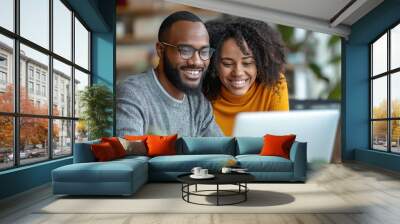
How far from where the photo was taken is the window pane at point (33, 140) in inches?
213

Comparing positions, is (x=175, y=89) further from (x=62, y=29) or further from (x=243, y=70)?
(x=62, y=29)

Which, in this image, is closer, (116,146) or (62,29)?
(116,146)

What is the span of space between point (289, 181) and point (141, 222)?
3.03 m

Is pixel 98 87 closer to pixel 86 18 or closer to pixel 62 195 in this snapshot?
pixel 86 18

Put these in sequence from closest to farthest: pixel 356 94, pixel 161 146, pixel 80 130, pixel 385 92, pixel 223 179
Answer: pixel 223 179 < pixel 161 146 < pixel 80 130 < pixel 385 92 < pixel 356 94

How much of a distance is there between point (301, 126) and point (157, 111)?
10.8ft

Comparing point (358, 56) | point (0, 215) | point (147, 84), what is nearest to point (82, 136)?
point (147, 84)

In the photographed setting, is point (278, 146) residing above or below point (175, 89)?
below

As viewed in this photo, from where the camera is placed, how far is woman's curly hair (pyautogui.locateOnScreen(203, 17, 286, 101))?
8.77 m

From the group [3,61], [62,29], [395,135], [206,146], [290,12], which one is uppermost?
[290,12]

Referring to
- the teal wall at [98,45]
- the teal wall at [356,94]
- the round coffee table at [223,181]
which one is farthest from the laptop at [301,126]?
the round coffee table at [223,181]

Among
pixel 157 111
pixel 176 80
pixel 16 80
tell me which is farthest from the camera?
pixel 176 80


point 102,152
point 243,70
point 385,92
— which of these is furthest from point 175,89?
point 385,92

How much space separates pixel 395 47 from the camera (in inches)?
A: 314
